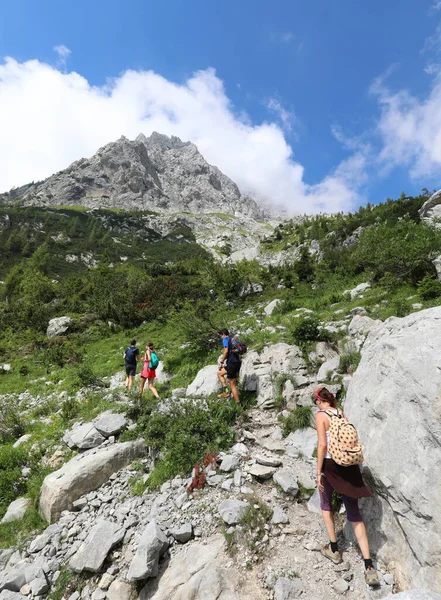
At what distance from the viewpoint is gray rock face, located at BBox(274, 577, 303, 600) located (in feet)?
12.4

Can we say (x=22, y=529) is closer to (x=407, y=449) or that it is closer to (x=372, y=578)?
(x=372, y=578)

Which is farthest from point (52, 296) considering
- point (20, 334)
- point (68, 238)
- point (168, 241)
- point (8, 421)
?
point (168, 241)

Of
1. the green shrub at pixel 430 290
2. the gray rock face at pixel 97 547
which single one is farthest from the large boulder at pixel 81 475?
the green shrub at pixel 430 290

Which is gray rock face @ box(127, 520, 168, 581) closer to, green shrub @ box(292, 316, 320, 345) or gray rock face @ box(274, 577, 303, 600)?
gray rock face @ box(274, 577, 303, 600)

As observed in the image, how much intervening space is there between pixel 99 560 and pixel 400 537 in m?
4.83

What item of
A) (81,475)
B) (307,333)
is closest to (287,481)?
(81,475)

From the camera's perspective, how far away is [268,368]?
9594mm

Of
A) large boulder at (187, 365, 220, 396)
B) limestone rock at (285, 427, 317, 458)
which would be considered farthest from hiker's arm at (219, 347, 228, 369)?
limestone rock at (285, 427, 317, 458)

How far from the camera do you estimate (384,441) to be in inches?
175

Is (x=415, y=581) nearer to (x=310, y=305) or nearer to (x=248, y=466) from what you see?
(x=248, y=466)

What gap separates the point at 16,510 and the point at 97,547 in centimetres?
334

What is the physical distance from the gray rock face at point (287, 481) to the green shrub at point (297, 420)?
1343mm

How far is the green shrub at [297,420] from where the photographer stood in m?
7.02

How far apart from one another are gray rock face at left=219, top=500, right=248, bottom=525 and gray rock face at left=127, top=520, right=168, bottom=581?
1.07 m
